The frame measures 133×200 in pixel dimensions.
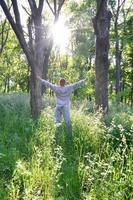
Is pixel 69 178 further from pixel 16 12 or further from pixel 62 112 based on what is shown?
pixel 16 12

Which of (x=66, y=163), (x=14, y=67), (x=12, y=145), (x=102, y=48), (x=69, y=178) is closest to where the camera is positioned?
(x=69, y=178)

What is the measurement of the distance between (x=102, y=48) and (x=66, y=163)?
7.13 m

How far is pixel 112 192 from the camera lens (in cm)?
535

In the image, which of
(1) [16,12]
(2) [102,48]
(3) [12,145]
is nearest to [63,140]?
(3) [12,145]

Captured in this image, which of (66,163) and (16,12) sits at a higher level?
(16,12)

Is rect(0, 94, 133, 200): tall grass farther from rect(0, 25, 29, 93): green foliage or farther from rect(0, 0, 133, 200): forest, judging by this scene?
rect(0, 25, 29, 93): green foliage

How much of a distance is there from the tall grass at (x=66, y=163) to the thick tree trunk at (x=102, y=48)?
2.89 metres

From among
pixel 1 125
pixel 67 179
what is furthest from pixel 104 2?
pixel 67 179

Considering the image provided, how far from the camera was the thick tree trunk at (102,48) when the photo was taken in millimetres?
13469

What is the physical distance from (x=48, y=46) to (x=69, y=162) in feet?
47.2

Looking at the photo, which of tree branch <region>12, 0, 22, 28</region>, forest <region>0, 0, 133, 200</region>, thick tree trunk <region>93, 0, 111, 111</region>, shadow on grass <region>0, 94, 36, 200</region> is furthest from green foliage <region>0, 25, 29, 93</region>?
shadow on grass <region>0, 94, 36, 200</region>

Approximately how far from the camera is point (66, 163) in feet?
23.8

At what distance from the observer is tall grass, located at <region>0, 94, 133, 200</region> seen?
541 centimetres

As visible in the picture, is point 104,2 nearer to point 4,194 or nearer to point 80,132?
point 80,132
